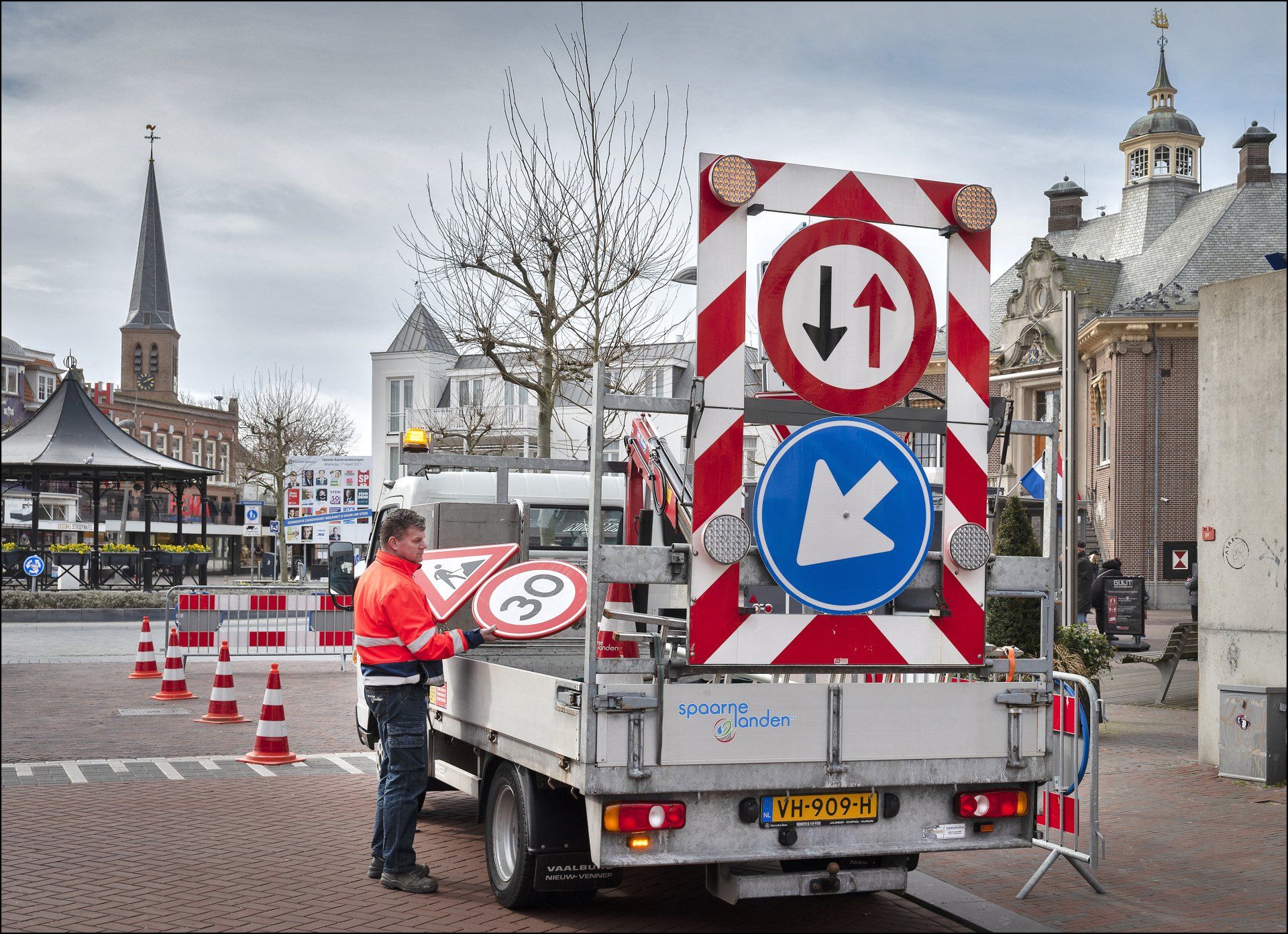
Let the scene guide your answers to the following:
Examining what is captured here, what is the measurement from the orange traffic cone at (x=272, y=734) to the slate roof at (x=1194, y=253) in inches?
1382

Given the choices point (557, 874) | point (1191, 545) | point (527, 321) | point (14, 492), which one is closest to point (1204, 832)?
point (557, 874)

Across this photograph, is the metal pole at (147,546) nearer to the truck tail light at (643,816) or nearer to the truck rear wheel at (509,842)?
the truck rear wheel at (509,842)

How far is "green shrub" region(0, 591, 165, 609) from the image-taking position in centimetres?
2814

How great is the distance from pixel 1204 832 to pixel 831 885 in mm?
3560

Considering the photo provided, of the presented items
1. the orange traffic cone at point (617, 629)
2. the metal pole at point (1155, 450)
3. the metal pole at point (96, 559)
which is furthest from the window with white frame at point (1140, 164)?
the orange traffic cone at point (617, 629)

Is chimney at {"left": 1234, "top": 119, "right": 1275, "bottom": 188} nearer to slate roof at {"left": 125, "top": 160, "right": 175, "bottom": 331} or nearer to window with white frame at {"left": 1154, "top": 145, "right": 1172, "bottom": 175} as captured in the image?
window with white frame at {"left": 1154, "top": 145, "right": 1172, "bottom": 175}

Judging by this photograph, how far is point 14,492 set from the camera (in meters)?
61.1

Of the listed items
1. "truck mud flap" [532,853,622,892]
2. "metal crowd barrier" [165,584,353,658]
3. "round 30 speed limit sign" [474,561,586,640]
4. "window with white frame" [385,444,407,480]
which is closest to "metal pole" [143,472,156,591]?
"metal crowd barrier" [165,584,353,658]

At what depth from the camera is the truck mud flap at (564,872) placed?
18.7 ft

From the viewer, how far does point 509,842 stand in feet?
19.8

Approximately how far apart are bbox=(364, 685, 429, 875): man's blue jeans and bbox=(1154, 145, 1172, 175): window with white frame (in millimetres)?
53021

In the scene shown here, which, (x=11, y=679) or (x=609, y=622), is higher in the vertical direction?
(x=609, y=622)

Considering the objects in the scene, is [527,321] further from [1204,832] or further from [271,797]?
[1204,832]

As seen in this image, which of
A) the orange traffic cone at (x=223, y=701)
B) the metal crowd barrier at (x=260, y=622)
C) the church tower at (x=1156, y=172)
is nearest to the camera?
the orange traffic cone at (x=223, y=701)
